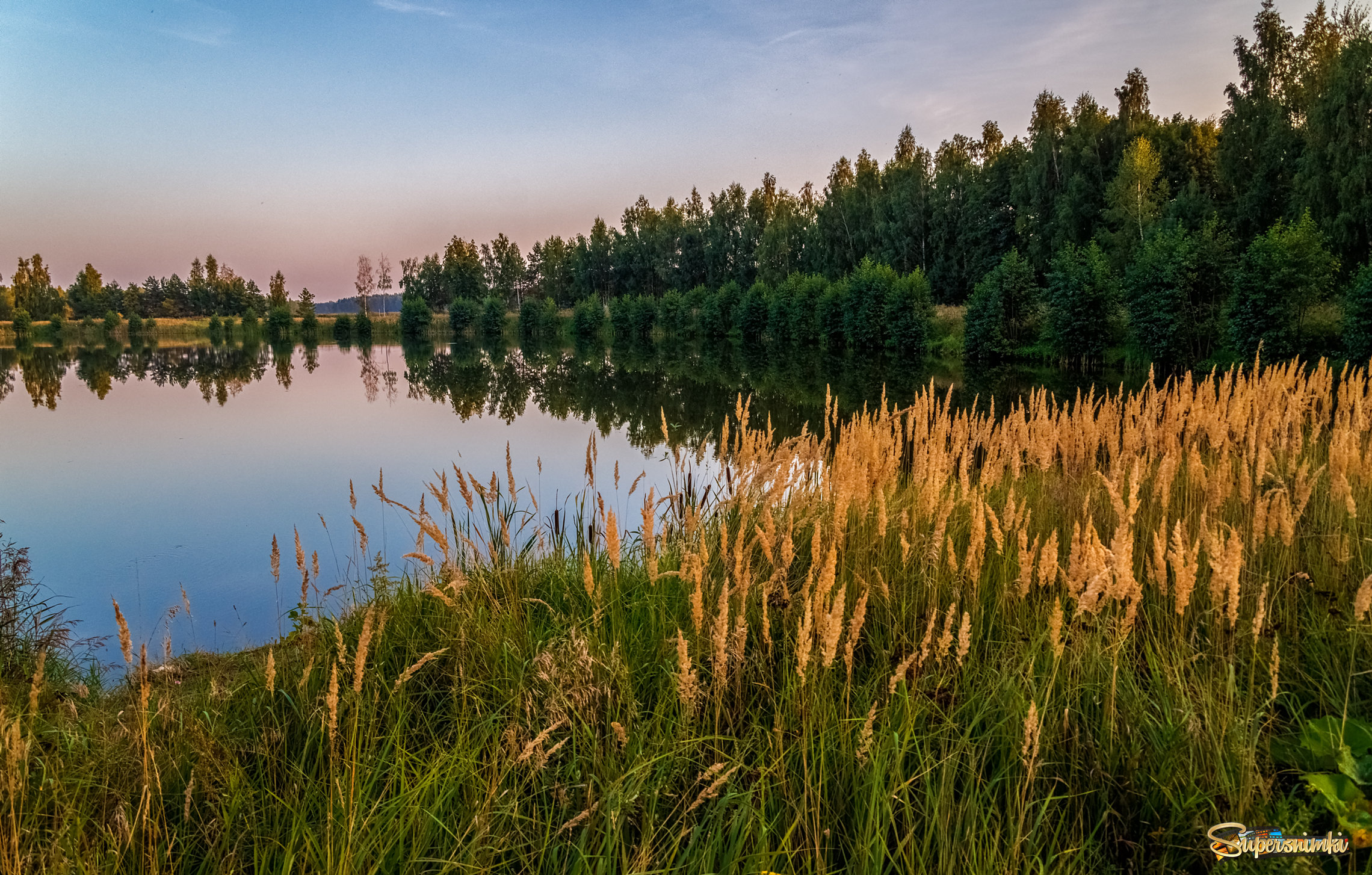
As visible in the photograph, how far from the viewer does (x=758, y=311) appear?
204ft

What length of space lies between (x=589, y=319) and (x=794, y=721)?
75.4m

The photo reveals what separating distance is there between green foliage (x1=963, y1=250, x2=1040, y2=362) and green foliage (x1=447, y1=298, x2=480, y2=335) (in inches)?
2619

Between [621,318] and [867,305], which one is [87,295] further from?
[867,305]

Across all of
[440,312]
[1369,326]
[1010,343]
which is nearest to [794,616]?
[1369,326]

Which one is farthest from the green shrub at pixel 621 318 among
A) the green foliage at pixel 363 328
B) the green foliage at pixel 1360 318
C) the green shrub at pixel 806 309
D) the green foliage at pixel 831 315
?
the green foliage at pixel 1360 318

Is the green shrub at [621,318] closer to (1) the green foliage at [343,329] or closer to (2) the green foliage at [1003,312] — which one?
(1) the green foliage at [343,329]

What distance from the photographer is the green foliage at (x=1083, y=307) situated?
33.1 metres

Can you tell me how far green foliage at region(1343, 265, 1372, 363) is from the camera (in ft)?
71.5

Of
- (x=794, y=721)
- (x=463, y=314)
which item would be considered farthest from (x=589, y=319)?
(x=794, y=721)

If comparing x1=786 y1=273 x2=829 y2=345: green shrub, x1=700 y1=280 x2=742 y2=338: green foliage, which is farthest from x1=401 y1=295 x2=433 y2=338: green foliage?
x1=786 y1=273 x2=829 y2=345: green shrub

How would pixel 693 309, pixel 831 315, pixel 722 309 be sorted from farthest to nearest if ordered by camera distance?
pixel 693 309, pixel 722 309, pixel 831 315

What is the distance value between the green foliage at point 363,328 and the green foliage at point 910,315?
66736 millimetres

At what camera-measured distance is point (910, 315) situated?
143 feet

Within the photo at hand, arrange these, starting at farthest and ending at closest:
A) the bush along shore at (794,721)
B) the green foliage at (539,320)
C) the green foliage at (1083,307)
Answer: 1. the green foliage at (539,320)
2. the green foliage at (1083,307)
3. the bush along shore at (794,721)
